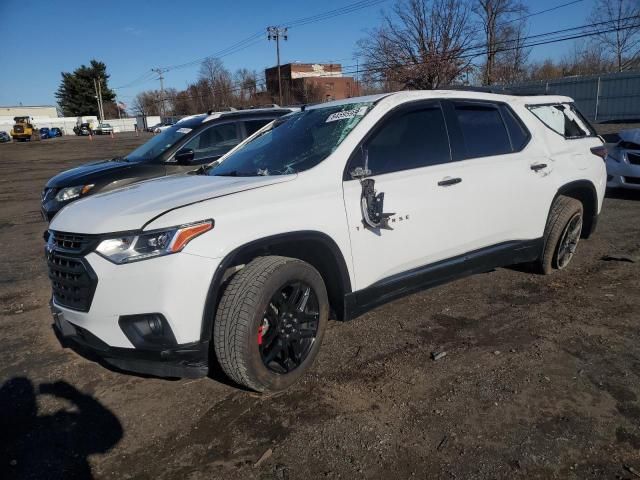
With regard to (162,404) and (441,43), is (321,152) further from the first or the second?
(441,43)

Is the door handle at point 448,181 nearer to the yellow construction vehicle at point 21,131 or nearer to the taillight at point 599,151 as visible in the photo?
the taillight at point 599,151

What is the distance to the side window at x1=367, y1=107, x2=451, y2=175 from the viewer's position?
3484 millimetres

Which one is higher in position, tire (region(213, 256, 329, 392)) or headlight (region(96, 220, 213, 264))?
headlight (region(96, 220, 213, 264))

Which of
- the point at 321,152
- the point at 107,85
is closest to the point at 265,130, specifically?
the point at 321,152

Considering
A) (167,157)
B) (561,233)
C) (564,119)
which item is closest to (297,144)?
(561,233)

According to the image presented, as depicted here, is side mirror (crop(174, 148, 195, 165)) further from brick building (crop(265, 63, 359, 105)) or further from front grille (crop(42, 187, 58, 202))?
brick building (crop(265, 63, 359, 105))

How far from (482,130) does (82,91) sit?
→ 110 metres

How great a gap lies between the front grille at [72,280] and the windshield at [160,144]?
4.35 metres

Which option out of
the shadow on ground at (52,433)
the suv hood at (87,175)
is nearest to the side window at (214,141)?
the suv hood at (87,175)

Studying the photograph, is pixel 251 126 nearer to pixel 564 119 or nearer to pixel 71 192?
pixel 71 192

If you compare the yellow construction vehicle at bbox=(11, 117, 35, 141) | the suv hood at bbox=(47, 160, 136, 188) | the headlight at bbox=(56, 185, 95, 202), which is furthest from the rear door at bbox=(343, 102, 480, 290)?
the yellow construction vehicle at bbox=(11, 117, 35, 141)

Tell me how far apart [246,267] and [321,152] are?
1000 mm

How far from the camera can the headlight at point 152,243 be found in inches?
103

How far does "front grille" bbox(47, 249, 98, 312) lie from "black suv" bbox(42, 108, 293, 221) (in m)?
3.84
